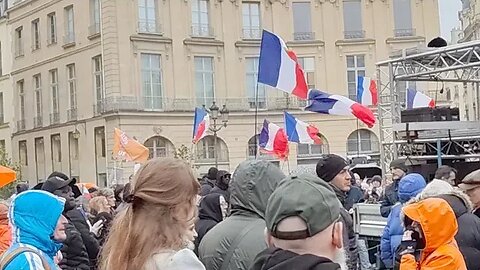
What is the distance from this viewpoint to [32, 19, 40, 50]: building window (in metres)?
45.5

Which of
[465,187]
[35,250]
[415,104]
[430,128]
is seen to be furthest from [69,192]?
[415,104]

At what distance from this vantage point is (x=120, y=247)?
321 centimetres

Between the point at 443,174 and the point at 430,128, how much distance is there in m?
6.54

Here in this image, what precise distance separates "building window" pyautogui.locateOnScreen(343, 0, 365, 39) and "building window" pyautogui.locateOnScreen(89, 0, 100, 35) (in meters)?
13.2

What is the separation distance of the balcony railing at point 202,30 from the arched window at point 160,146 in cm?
574

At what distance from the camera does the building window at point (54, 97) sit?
43656mm

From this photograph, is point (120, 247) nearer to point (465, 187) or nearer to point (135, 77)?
point (465, 187)

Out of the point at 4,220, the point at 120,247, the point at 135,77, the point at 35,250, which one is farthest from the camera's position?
the point at 135,77

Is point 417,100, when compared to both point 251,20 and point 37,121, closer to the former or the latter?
point 251,20

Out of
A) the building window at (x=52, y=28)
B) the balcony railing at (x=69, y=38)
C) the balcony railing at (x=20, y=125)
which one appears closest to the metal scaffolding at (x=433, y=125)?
the balcony railing at (x=69, y=38)

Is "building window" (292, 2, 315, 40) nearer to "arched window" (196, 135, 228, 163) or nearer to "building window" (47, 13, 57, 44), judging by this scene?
"arched window" (196, 135, 228, 163)

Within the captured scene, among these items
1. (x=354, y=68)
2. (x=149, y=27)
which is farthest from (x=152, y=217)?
(x=354, y=68)

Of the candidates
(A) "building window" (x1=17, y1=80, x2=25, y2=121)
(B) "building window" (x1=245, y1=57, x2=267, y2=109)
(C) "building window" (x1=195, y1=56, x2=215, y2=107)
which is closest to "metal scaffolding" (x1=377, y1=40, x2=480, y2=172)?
(C) "building window" (x1=195, y1=56, x2=215, y2=107)

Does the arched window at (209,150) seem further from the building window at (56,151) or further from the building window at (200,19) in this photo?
the building window at (56,151)
